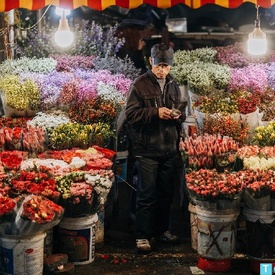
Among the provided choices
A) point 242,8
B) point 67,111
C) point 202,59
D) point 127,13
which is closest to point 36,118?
point 67,111

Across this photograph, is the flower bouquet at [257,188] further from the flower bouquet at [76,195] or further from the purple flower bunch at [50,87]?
the purple flower bunch at [50,87]

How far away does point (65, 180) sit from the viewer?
7520 millimetres

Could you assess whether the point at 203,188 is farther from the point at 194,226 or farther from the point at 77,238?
the point at 77,238

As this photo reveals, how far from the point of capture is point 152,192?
8.35 metres

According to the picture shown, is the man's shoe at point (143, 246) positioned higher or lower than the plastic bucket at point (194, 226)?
lower

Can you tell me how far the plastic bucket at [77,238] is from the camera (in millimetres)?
7715

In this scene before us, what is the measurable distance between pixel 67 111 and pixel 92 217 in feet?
8.61

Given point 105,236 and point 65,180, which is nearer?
point 65,180

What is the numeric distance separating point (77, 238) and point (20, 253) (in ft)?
3.30

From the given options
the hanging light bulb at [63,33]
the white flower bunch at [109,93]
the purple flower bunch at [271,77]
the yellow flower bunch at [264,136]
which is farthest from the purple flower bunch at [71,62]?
the yellow flower bunch at [264,136]

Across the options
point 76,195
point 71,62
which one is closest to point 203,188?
point 76,195

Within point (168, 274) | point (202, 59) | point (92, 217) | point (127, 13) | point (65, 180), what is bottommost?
point (168, 274)

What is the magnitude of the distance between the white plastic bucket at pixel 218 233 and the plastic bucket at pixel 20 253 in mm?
1925

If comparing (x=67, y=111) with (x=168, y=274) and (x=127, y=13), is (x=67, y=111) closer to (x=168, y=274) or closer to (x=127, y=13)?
(x=168, y=274)
